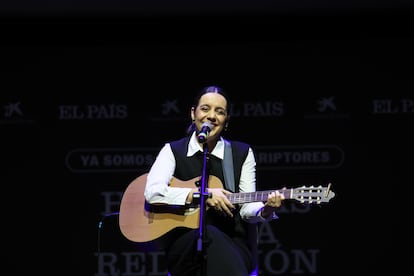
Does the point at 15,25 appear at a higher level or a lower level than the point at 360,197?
higher

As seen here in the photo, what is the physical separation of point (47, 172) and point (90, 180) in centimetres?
34

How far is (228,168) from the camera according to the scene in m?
3.98

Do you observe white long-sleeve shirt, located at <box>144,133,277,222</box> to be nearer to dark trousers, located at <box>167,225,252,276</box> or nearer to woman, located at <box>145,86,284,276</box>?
woman, located at <box>145,86,284,276</box>

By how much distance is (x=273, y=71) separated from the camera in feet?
18.5

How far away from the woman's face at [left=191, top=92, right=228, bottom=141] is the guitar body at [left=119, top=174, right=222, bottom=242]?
10.4 inches

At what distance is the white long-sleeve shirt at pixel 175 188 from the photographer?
3797mm

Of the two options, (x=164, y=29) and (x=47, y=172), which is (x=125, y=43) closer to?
(x=164, y=29)

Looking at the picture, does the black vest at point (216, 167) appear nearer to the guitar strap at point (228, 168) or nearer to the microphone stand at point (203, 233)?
the guitar strap at point (228, 168)

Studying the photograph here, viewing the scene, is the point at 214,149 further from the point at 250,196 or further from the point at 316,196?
the point at 316,196

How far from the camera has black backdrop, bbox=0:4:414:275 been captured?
18.2ft

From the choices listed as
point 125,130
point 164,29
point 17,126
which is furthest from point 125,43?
point 17,126

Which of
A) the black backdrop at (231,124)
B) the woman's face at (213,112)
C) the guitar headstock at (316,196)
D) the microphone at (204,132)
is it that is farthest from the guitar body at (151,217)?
the black backdrop at (231,124)

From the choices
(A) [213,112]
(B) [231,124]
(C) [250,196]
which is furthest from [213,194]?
(B) [231,124]

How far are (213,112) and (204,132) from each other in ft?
1.24
